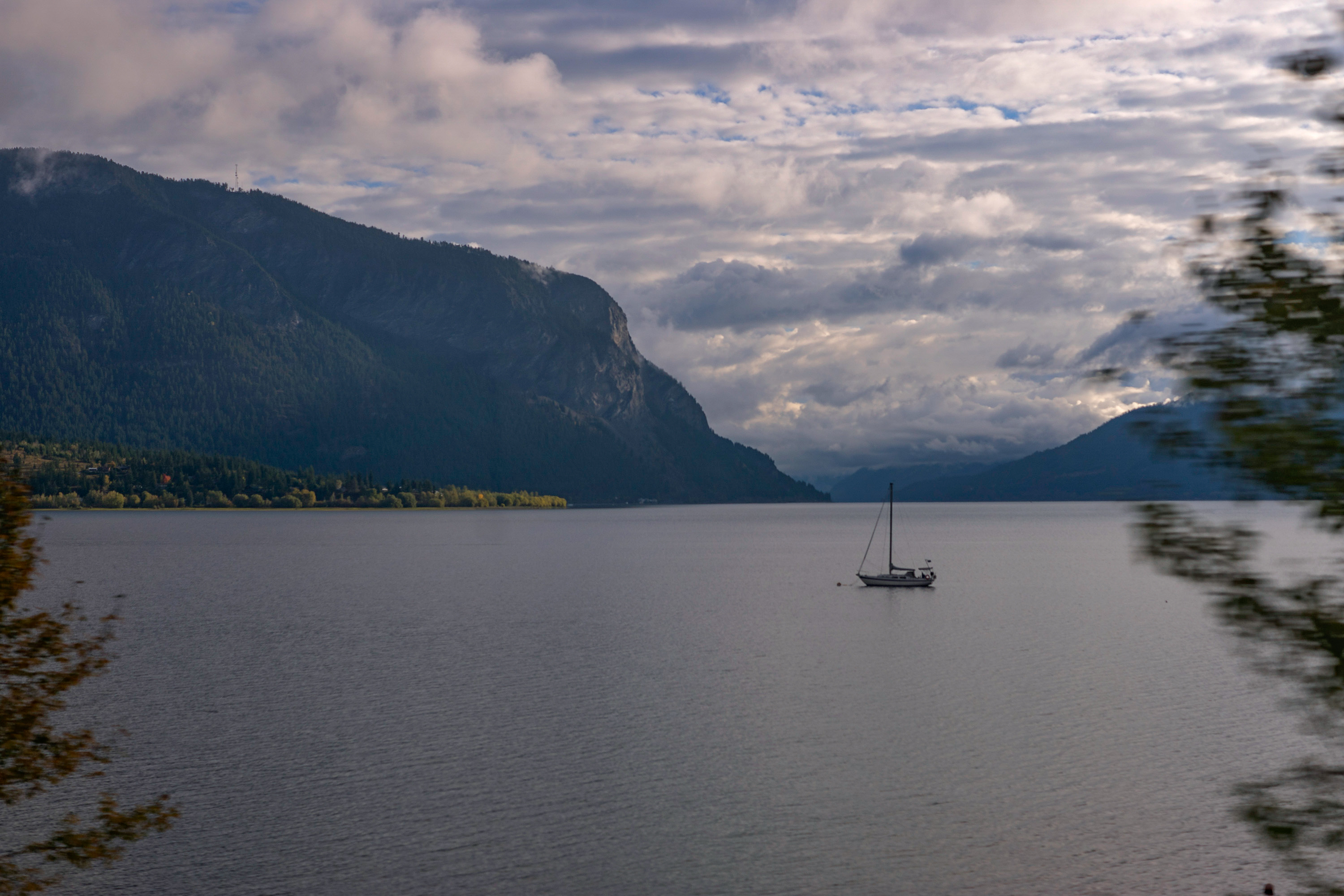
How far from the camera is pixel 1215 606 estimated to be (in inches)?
462

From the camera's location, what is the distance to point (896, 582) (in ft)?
405

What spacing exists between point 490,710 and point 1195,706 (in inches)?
1424

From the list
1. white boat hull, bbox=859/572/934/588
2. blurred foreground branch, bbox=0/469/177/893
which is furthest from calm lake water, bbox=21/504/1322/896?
white boat hull, bbox=859/572/934/588

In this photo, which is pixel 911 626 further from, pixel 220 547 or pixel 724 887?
pixel 220 547

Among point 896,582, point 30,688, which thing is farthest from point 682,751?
point 896,582

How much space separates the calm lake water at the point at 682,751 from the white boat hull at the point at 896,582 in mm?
26863

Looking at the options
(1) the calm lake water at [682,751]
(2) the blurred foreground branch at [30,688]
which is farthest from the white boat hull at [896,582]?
(2) the blurred foreground branch at [30,688]

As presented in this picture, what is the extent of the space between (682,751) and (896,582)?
275 feet

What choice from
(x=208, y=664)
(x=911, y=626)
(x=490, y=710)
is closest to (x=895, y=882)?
(x=490, y=710)

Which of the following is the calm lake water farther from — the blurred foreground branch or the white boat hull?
the white boat hull

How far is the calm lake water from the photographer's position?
101 feet

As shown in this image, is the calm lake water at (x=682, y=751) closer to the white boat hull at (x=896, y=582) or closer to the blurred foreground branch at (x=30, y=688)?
the blurred foreground branch at (x=30, y=688)

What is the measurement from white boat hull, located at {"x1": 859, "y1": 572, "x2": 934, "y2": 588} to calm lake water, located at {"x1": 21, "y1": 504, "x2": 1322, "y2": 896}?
26863mm

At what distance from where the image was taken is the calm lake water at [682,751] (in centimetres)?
3069
